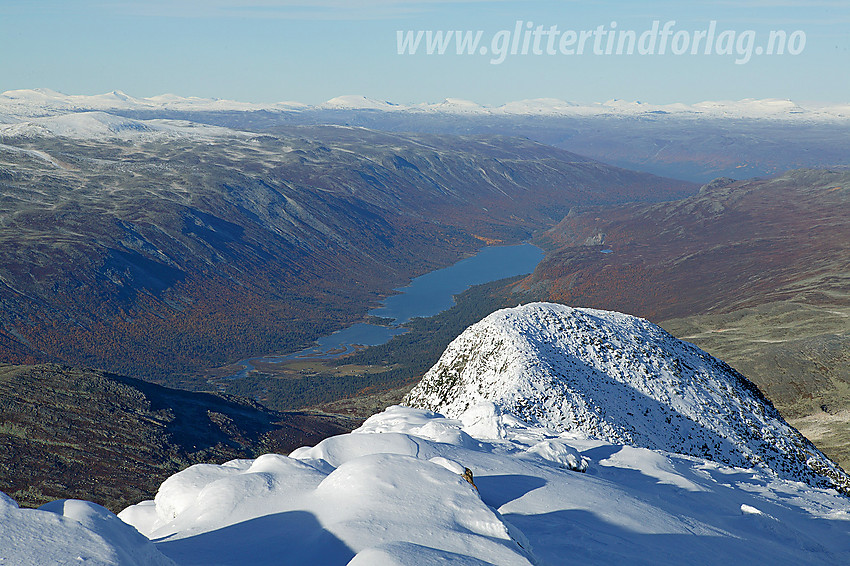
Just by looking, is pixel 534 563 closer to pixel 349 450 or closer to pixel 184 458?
pixel 349 450

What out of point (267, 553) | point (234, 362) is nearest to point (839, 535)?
point (267, 553)

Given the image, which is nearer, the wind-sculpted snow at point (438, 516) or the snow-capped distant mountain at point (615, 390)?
the wind-sculpted snow at point (438, 516)

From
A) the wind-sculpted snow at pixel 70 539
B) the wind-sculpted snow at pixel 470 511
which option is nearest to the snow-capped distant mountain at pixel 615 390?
the wind-sculpted snow at pixel 470 511

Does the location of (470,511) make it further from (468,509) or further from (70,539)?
(70,539)

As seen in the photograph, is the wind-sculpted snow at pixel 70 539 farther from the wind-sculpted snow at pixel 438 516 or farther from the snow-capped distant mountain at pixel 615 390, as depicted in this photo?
the snow-capped distant mountain at pixel 615 390

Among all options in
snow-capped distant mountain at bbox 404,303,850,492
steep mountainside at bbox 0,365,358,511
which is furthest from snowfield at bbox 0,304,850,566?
steep mountainside at bbox 0,365,358,511
